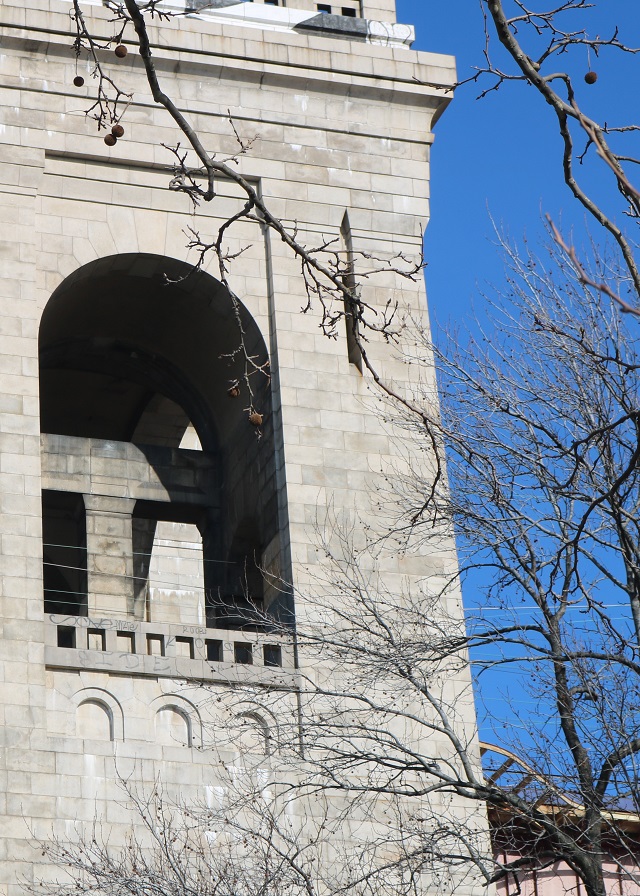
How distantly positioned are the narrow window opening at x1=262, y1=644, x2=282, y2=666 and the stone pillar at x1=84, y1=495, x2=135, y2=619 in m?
3.23

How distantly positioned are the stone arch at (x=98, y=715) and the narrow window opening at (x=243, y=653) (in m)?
2.15

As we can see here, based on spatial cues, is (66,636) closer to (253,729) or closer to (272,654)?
(272,654)

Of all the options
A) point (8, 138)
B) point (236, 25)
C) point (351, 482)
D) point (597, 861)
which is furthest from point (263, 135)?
point (597, 861)

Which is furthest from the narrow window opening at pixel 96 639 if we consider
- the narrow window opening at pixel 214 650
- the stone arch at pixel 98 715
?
the narrow window opening at pixel 214 650

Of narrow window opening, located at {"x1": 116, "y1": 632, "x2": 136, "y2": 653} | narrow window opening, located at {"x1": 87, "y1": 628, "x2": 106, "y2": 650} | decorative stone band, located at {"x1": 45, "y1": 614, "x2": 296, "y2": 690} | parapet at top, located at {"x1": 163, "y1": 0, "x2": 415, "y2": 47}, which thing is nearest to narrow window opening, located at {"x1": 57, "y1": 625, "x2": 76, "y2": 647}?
decorative stone band, located at {"x1": 45, "y1": 614, "x2": 296, "y2": 690}

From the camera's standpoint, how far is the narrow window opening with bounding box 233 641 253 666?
25953mm

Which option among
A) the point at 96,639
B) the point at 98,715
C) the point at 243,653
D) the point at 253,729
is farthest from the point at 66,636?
the point at 253,729

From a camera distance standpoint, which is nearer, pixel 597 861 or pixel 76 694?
pixel 597 861

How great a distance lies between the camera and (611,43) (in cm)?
990

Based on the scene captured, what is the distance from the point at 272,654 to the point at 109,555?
3.84m

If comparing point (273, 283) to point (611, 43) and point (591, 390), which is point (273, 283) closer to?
point (591, 390)

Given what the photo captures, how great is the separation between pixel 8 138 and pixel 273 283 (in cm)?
451

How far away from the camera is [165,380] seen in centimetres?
3183

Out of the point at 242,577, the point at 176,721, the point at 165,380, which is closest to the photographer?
the point at 176,721
